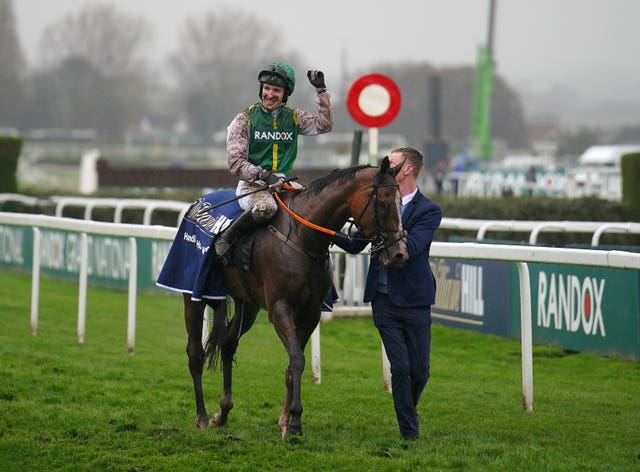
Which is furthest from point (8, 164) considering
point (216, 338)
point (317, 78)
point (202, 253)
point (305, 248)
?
point (305, 248)

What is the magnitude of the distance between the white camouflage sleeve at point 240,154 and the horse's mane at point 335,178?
35 cm

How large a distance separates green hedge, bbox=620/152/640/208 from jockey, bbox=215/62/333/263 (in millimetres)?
8805

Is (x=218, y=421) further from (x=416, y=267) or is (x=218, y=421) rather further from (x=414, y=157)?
(x=414, y=157)

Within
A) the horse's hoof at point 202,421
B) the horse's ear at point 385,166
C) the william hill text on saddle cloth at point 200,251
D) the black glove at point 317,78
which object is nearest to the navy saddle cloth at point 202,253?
the william hill text on saddle cloth at point 200,251

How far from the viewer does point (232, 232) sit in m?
6.10

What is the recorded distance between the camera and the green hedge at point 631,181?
14.2m

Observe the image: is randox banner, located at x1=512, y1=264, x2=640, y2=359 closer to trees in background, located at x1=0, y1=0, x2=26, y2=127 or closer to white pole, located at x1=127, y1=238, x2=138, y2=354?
white pole, located at x1=127, y1=238, x2=138, y2=354

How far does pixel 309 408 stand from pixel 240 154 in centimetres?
165

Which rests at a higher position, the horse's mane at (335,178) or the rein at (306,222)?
the horse's mane at (335,178)

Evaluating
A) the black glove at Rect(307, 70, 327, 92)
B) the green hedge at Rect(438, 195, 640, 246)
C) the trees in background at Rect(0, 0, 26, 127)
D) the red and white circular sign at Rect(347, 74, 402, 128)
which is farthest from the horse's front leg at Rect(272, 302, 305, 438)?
the trees in background at Rect(0, 0, 26, 127)

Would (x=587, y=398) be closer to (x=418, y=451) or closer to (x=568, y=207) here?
(x=418, y=451)

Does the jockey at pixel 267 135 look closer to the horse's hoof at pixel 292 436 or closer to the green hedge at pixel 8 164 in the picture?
the horse's hoof at pixel 292 436

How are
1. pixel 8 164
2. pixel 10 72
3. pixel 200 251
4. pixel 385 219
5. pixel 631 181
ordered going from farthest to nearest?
pixel 10 72
pixel 8 164
pixel 631 181
pixel 200 251
pixel 385 219

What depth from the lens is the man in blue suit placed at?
18.7 ft
